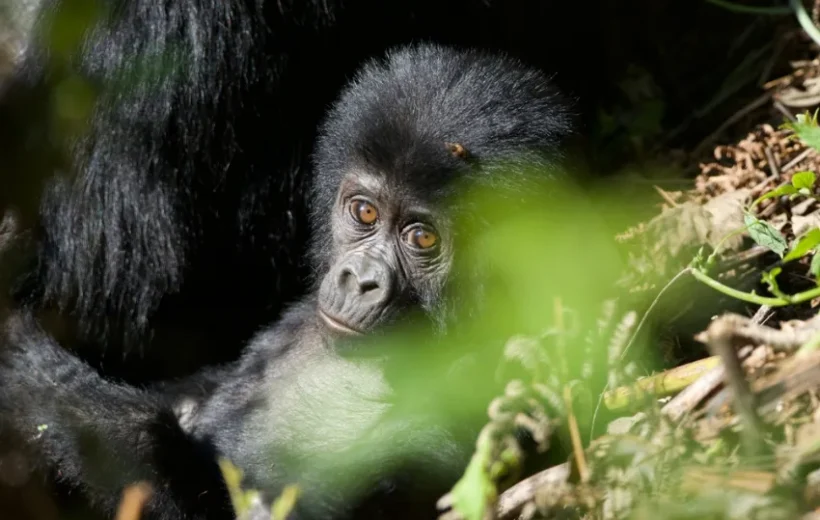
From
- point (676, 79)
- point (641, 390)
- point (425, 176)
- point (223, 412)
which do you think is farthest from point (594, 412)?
point (676, 79)

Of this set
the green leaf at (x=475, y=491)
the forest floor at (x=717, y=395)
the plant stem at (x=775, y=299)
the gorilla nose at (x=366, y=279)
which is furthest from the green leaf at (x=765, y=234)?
the green leaf at (x=475, y=491)

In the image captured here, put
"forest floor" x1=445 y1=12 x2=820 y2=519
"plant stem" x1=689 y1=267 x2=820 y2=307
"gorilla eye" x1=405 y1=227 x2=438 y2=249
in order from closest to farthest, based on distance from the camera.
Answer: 1. "forest floor" x1=445 y1=12 x2=820 y2=519
2. "plant stem" x1=689 y1=267 x2=820 y2=307
3. "gorilla eye" x1=405 y1=227 x2=438 y2=249

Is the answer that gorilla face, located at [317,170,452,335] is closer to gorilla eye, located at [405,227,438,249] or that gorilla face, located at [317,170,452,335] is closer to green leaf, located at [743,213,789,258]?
gorilla eye, located at [405,227,438,249]

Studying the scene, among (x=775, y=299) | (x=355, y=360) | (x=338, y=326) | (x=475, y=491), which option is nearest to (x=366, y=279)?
(x=338, y=326)

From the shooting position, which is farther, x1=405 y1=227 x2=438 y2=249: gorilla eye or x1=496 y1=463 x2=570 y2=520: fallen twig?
x1=405 y1=227 x2=438 y2=249: gorilla eye

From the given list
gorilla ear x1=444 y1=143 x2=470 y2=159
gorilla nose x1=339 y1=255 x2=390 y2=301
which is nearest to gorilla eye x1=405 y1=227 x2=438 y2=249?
gorilla nose x1=339 y1=255 x2=390 y2=301

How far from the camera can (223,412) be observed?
10.1 feet

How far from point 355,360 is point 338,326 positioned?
22 centimetres

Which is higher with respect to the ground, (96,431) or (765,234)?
(765,234)

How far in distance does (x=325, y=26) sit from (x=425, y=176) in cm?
61

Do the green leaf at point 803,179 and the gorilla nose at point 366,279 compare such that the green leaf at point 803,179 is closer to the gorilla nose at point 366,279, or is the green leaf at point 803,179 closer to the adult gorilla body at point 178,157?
the gorilla nose at point 366,279

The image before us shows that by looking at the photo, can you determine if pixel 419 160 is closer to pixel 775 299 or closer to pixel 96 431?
pixel 775 299

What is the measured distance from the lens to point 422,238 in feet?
9.18

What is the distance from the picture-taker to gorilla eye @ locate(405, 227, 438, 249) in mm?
2799
